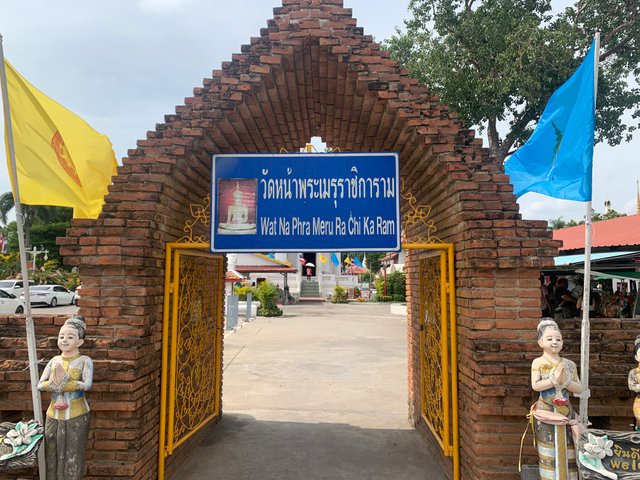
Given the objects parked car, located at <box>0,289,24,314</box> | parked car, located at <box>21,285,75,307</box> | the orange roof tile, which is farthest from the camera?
parked car, located at <box>21,285,75,307</box>

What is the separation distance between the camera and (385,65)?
391cm

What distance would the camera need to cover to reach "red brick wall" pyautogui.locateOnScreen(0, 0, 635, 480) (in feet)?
11.4

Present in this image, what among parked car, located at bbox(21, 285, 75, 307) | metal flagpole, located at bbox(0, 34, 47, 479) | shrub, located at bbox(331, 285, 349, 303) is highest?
metal flagpole, located at bbox(0, 34, 47, 479)

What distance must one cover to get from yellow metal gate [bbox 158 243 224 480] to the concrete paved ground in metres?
0.51

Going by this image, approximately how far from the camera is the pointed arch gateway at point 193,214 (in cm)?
348

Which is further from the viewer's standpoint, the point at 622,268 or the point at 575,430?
the point at 622,268

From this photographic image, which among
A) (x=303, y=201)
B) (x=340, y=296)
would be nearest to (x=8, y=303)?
(x=303, y=201)

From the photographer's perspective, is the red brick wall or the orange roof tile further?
the orange roof tile

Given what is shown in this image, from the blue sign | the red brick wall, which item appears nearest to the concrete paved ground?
the red brick wall

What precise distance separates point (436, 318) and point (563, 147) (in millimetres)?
2144

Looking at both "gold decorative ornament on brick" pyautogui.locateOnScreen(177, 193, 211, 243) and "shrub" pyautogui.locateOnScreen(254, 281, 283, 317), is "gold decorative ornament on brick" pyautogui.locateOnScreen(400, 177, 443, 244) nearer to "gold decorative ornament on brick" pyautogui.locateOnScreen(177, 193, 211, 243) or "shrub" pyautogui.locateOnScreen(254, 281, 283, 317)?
"gold decorative ornament on brick" pyautogui.locateOnScreen(177, 193, 211, 243)

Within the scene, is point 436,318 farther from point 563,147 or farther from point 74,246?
point 74,246

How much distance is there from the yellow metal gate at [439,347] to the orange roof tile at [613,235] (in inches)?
218

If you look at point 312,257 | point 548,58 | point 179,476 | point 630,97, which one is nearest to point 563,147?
point 179,476
